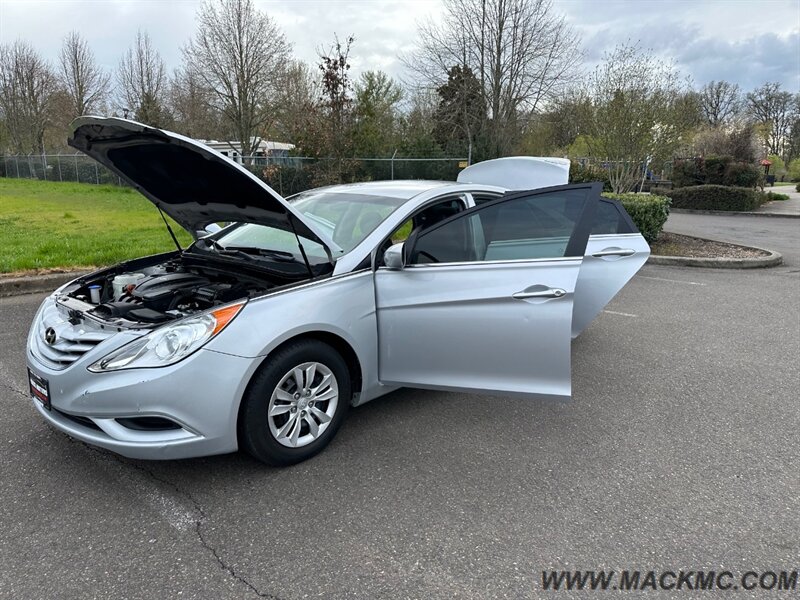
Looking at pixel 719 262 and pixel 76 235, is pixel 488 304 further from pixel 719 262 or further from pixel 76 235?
pixel 76 235

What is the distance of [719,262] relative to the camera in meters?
9.23

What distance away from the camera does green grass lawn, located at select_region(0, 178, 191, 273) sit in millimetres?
7746

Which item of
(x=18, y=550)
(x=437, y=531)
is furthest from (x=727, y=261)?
(x=18, y=550)

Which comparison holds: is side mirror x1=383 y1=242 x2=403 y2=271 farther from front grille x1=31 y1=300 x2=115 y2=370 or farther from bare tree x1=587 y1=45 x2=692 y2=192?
bare tree x1=587 y1=45 x2=692 y2=192

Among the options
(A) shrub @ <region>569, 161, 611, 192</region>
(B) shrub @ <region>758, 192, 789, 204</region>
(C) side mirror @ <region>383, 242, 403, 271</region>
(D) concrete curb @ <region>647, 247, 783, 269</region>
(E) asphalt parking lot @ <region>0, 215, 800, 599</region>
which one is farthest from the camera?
(B) shrub @ <region>758, 192, 789, 204</region>

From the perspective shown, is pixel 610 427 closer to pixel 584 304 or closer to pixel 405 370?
pixel 584 304

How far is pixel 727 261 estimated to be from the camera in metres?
9.21

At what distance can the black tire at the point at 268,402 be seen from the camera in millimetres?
2703

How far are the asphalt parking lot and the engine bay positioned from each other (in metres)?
0.82

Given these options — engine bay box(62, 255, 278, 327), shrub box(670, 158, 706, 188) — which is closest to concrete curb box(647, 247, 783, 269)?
engine bay box(62, 255, 278, 327)

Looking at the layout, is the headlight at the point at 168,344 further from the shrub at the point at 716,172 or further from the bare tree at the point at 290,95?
the shrub at the point at 716,172

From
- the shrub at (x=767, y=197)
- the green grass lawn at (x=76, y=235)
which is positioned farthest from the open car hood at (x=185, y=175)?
the shrub at (x=767, y=197)

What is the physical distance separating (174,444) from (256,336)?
628 mm

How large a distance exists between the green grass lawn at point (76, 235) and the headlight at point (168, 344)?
585 centimetres
